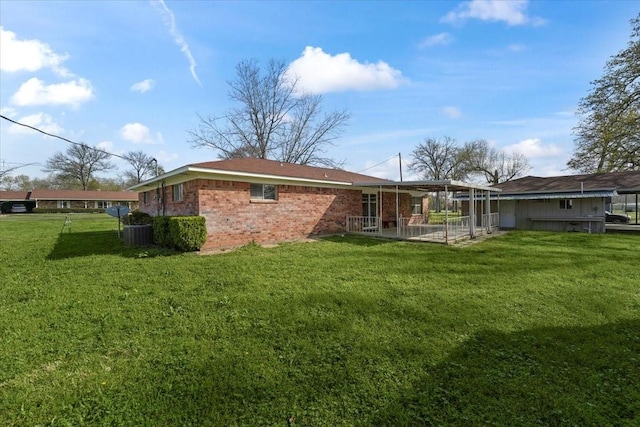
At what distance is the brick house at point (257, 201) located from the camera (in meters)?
10.5

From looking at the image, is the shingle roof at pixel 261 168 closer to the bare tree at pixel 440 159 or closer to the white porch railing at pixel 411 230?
the white porch railing at pixel 411 230

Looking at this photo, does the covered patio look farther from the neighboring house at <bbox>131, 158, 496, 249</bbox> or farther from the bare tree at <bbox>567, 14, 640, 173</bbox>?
the bare tree at <bbox>567, 14, 640, 173</bbox>

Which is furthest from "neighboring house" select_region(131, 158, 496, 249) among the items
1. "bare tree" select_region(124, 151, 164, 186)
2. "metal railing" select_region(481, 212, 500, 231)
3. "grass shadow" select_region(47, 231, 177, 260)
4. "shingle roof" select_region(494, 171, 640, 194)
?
"bare tree" select_region(124, 151, 164, 186)

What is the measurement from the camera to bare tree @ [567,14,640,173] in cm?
1790

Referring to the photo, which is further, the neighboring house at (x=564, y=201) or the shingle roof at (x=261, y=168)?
the neighboring house at (x=564, y=201)

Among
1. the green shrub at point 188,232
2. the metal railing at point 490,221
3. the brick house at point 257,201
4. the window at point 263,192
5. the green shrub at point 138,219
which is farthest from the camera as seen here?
the metal railing at point 490,221

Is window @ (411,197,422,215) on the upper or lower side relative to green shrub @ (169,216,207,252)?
upper

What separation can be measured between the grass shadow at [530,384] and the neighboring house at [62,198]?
191 feet

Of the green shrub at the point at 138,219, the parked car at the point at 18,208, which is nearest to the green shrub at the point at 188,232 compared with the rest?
the green shrub at the point at 138,219

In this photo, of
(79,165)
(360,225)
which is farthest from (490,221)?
(79,165)

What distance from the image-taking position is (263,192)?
1203 cm

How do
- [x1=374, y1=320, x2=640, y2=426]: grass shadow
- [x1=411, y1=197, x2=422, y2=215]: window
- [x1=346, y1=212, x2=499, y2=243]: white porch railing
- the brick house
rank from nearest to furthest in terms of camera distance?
[x1=374, y1=320, x2=640, y2=426]: grass shadow < the brick house < [x1=346, y1=212, x2=499, y2=243]: white porch railing < [x1=411, y1=197, x2=422, y2=215]: window

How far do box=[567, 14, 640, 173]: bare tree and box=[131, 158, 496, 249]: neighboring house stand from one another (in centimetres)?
1404

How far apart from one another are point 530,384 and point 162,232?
1089cm
